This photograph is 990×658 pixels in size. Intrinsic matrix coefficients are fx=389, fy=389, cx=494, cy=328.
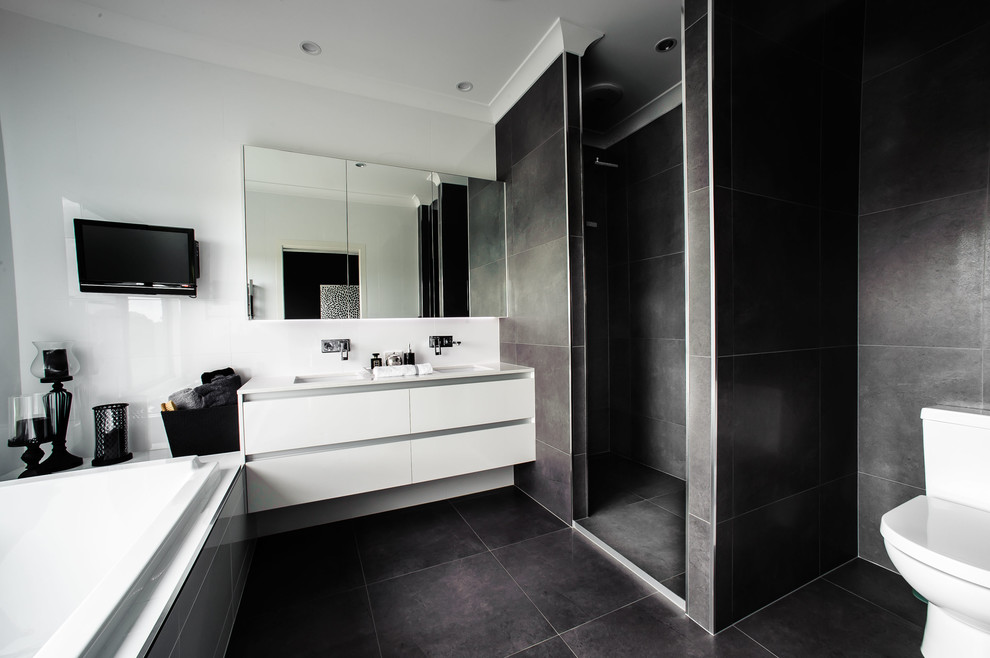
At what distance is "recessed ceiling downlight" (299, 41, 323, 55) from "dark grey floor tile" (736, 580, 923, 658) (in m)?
3.43

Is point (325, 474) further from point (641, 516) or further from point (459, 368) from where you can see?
point (641, 516)

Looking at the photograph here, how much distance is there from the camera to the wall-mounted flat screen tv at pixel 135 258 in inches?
74.4


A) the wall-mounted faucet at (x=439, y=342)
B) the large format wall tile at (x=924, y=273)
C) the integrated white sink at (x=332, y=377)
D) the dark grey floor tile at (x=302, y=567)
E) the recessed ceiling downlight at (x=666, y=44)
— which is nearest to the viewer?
the large format wall tile at (x=924, y=273)

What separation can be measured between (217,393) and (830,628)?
2.80 m

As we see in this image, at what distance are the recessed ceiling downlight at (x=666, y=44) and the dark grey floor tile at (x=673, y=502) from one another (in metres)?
2.74

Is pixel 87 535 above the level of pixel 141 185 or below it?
below

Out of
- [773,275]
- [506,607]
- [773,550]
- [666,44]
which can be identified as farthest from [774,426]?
[666,44]

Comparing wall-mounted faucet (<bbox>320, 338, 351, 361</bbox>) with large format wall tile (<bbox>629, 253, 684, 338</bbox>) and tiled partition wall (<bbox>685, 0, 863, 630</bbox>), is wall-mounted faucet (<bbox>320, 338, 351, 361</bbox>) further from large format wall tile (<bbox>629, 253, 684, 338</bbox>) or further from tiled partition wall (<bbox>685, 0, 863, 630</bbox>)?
large format wall tile (<bbox>629, 253, 684, 338</bbox>)

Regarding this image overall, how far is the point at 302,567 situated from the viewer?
190cm

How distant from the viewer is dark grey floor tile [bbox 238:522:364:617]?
5.53 feet

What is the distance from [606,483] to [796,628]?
4.48ft

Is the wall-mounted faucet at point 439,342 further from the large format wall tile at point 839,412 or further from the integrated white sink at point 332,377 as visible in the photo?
the large format wall tile at point 839,412

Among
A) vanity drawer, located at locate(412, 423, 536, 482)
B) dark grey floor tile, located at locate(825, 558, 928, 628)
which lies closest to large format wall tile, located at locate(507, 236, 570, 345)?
vanity drawer, located at locate(412, 423, 536, 482)

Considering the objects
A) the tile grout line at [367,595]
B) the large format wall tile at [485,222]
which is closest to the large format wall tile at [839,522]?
the tile grout line at [367,595]
